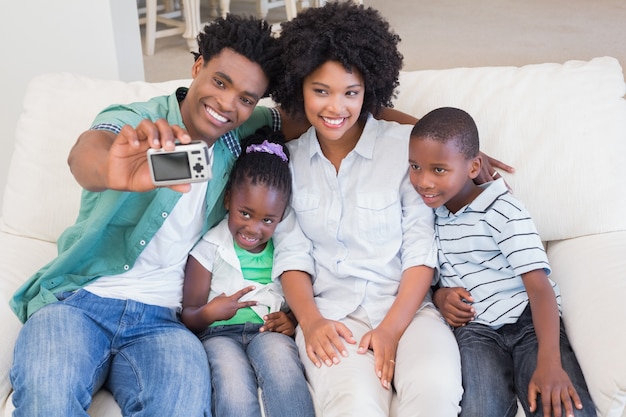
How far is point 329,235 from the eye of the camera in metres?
1.68

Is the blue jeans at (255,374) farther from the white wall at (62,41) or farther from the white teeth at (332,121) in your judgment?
the white wall at (62,41)

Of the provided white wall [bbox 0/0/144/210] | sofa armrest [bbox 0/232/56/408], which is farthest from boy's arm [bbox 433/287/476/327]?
white wall [bbox 0/0/144/210]

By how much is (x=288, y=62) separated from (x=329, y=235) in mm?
408

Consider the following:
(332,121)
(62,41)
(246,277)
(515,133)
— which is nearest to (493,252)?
(515,133)

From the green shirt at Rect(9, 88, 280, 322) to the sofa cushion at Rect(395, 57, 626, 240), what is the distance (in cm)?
70

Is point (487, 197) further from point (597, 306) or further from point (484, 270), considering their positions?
point (597, 306)

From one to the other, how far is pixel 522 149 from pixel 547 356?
57cm

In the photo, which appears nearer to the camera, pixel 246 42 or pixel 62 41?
pixel 246 42

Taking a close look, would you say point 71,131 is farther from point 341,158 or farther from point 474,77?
point 474,77

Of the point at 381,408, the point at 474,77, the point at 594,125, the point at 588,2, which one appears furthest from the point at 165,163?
the point at 588,2

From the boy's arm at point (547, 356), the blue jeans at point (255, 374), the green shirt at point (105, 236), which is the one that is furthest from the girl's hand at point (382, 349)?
the green shirt at point (105, 236)

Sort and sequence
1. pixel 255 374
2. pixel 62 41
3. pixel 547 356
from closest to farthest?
pixel 547 356 < pixel 255 374 < pixel 62 41

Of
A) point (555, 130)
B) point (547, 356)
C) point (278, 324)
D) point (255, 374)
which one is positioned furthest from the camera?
point (555, 130)

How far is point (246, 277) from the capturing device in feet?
5.62
